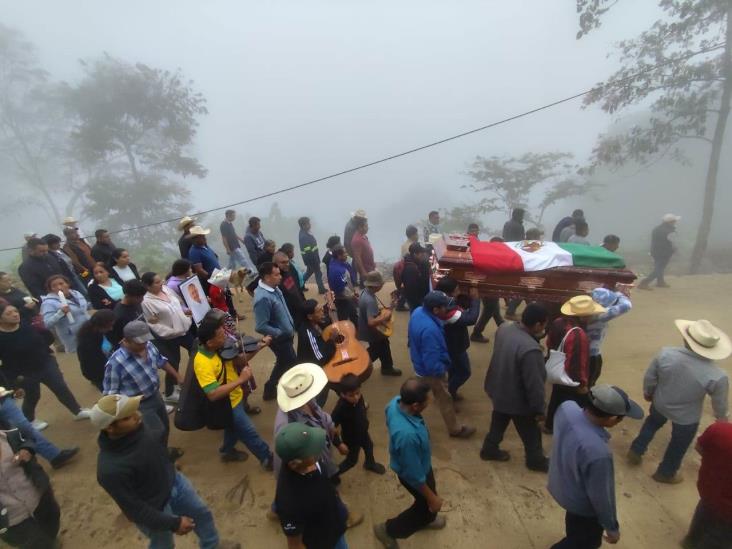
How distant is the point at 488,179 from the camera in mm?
25281

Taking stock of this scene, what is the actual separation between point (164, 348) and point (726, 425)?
4.73 metres

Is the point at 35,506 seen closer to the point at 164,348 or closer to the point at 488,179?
the point at 164,348

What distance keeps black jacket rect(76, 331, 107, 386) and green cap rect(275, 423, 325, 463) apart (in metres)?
2.90

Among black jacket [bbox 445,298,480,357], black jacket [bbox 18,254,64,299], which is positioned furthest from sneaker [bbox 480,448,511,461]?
black jacket [bbox 18,254,64,299]

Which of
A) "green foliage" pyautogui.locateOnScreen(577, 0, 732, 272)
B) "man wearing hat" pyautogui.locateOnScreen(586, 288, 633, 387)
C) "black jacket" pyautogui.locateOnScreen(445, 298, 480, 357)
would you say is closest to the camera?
"man wearing hat" pyautogui.locateOnScreen(586, 288, 633, 387)

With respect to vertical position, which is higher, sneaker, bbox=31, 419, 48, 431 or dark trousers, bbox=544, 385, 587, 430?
sneaker, bbox=31, 419, 48, 431

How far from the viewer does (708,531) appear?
2.57 metres

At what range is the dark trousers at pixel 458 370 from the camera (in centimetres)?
417

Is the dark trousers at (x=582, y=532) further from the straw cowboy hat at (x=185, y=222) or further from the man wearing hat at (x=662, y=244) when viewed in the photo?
the man wearing hat at (x=662, y=244)

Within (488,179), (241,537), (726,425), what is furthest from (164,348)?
(488,179)

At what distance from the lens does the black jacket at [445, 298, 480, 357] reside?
3912 millimetres

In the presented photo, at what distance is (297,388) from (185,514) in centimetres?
117

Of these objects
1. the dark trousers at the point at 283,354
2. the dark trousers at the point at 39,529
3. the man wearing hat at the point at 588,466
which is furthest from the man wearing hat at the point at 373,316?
the dark trousers at the point at 39,529

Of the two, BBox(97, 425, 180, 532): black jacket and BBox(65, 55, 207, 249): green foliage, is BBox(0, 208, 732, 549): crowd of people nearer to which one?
BBox(97, 425, 180, 532): black jacket
